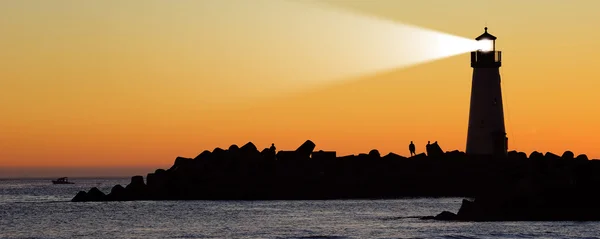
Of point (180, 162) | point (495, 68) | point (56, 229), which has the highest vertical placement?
point (495, 68)

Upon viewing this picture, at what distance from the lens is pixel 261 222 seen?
58.8 meters

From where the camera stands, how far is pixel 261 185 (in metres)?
77.7

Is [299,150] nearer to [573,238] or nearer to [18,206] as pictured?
[18,206]

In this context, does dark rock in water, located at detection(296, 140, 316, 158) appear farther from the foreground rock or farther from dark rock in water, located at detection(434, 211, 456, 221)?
dark rock in water, located at detection(434, 211, 456, 221)

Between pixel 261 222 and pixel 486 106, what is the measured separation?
2190 cm

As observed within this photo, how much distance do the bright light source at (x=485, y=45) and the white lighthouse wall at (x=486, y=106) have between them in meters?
1.47

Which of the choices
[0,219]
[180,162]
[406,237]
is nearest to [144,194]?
[180,162]

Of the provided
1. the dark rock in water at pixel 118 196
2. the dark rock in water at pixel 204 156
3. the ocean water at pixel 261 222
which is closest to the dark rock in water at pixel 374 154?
the ocean water at pixel 261 222

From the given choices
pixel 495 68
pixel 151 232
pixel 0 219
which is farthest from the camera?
pixel 495 68

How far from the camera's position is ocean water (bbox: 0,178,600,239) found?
168 feet

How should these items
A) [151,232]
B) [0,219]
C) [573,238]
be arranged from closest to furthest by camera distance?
[573,238]
[151,232]
[0,219]

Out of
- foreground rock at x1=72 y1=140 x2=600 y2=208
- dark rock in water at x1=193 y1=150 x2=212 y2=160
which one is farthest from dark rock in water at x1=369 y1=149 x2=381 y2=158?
dark rock in water at x1=193 y1=150 x2=212 y2=160

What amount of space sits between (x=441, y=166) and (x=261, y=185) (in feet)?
39.2

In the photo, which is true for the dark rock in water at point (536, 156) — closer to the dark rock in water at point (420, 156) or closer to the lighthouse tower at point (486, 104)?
the lighthouse tower at point (486, 104)
